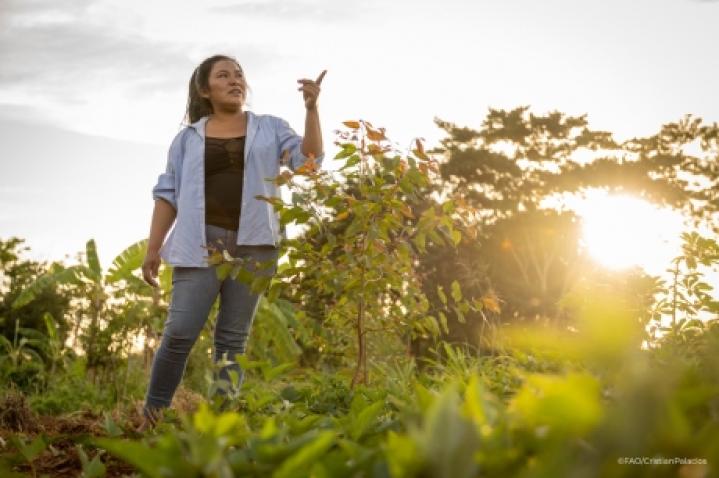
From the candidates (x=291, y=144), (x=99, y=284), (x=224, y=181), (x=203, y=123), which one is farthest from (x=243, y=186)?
(x=99, y=284)

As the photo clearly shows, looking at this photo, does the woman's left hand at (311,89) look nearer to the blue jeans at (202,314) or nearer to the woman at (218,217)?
the woman at (218,217)

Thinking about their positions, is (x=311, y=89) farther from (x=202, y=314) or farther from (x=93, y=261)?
(x=93, y=261)

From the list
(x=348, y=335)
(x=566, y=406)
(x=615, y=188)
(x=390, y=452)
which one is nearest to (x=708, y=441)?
(x=566, y=406)

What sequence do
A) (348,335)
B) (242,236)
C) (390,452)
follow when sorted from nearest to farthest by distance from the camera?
1. (390,452)
2. (242,236)
3. (348,335)

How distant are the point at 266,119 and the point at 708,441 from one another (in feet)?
10.3

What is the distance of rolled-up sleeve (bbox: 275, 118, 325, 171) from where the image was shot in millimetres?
3328

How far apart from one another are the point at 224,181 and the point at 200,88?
0.65 m

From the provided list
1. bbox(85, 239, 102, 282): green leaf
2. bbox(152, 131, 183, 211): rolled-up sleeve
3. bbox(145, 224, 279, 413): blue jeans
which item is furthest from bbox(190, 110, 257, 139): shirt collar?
bbox(85, 239, 102, 282): green leaf

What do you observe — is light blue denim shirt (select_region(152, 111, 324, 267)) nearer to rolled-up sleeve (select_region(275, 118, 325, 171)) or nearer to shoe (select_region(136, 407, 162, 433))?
rolled-up sleeve (select_region(275, 118, 325, 171))

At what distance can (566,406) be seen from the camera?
57 centimetres

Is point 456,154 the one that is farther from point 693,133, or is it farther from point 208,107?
point 208,107

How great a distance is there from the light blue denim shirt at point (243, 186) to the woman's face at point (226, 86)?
0.13 metres

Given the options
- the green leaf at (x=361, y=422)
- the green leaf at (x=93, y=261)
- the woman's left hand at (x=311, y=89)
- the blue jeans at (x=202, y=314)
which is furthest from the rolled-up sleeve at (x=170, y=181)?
the green leaf at (x=93, y=261)

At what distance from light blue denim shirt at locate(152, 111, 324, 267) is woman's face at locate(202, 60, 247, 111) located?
126 mm
